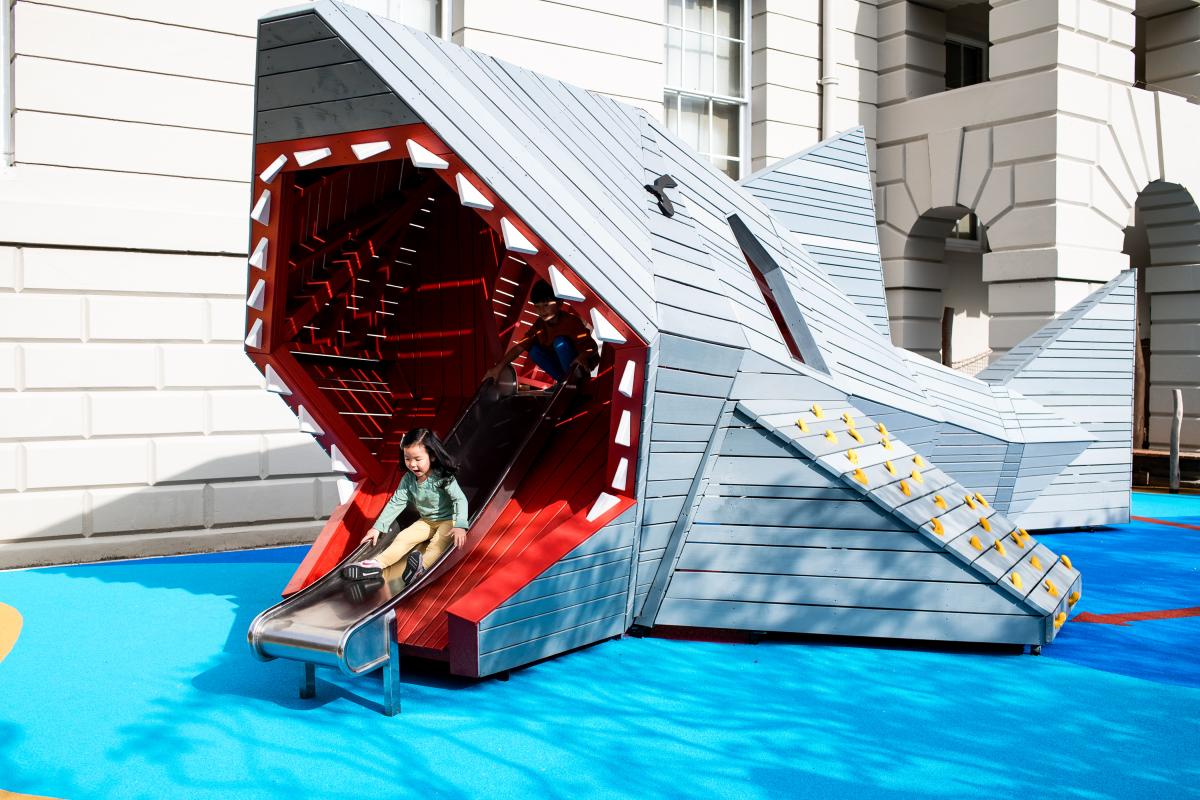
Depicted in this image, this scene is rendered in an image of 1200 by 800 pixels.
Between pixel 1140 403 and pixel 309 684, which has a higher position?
pixel 1140 403

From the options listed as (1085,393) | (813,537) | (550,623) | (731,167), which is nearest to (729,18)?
(731,167)

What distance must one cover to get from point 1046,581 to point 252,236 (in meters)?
4.97

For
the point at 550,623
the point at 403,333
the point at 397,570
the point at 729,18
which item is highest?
the point at 729,18

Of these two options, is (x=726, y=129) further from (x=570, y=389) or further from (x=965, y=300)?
(x=965, y=300)

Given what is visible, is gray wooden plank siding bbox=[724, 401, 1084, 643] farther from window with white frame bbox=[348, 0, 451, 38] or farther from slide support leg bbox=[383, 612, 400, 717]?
window with white frame bbox=[348, 0, 451, 38]

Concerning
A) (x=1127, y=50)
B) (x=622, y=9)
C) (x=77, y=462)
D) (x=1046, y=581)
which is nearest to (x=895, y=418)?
(x=1046, y=581)

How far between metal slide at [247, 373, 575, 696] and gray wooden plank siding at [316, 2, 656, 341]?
63.1 inches

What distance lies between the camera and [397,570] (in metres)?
5.31

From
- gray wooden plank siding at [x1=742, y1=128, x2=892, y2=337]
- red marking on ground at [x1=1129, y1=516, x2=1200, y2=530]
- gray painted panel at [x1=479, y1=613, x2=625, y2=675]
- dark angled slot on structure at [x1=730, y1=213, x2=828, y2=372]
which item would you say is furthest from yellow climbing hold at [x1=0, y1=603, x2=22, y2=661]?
red marking on ground at [x1=1129, y1=516, x2=1200, y2=530]

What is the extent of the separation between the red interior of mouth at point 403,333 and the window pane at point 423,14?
12.1ft

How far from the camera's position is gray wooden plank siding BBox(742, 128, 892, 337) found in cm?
832

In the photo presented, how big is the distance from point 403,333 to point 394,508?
2.22 meters

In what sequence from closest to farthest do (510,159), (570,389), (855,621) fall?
(510,159) < (855,621) < (570,389)

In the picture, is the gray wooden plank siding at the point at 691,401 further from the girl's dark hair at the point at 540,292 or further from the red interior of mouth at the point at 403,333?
the girl's dark hair at the point at 540,292
